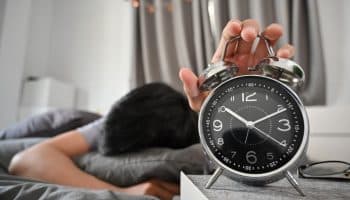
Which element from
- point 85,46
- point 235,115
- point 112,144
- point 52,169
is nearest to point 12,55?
point 85,46

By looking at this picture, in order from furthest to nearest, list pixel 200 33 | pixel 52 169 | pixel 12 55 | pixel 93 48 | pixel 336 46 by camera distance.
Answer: pixel 93 48
pixel 12 55
pixel 200 33
pixel 336 46
pixel 52 169

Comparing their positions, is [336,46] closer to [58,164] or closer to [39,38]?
[58,164]

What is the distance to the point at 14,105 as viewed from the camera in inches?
88.2

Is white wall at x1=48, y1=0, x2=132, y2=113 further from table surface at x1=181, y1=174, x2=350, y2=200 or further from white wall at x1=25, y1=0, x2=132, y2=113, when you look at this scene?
table surface at x1=181, y1=174, x2=350, y2=200

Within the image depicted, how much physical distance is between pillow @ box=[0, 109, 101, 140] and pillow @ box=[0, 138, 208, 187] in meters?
0.59

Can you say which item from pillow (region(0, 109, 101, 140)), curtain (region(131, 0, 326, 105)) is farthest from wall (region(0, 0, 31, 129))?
curtain (region(131, 0, 326, 105))

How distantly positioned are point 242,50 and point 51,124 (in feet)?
3.60

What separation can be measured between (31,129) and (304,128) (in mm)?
1339

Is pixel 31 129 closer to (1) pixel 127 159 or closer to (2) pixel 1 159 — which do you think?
(2) pixel 1 159

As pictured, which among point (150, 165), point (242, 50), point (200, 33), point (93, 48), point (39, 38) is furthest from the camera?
point (39, 38)

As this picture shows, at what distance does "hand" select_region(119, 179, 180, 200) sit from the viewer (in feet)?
2.12

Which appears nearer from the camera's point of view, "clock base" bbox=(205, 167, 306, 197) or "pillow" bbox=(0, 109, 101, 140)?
"clock base" bbox=(205, 167, 306, 197)

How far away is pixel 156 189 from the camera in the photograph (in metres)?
0.66

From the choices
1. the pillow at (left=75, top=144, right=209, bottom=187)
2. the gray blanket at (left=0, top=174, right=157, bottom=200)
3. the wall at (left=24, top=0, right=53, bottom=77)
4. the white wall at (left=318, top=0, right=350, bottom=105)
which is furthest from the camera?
the wall at (left=24, top=0, right=53, bottom=77)
